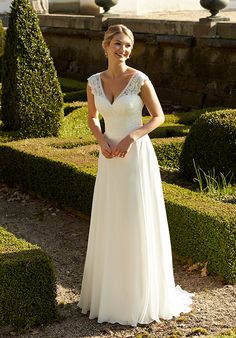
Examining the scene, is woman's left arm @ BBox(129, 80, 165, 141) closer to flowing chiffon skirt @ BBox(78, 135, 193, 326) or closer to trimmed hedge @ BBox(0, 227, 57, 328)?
flowing chiffon skirt @ BBox(78, 135, 193, 326)

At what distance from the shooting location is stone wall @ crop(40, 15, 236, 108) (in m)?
12.2

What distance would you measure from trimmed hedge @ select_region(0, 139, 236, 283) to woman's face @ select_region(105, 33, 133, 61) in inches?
59.9

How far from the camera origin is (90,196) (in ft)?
23.9

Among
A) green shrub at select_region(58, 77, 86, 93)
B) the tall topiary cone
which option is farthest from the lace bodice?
green shrub at select_region(58, 77, 86, 93)

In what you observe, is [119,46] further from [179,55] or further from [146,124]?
[179,55]

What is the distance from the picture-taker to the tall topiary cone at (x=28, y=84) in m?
9.51

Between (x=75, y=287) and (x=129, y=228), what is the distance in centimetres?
100

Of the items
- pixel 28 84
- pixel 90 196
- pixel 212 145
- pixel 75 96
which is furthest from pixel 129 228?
pixel 75 96

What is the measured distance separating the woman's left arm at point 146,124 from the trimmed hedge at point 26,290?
0.81 m

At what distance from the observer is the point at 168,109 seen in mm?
12836

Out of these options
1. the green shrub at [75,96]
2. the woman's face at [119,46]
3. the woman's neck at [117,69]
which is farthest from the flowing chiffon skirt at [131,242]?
Answer: the green shrub at [75,96]

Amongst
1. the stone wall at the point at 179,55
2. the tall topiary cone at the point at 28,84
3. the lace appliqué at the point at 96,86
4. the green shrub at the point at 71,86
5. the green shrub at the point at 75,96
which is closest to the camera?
the lace appliqué at the point at 96,86

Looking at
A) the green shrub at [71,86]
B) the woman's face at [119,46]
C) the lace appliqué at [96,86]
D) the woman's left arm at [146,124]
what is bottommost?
the green shrub at [71,86]

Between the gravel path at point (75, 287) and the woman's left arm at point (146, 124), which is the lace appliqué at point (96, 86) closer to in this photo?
the woman's left arm at point (146, 124)
